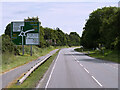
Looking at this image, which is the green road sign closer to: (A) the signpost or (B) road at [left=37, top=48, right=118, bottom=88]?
(A) the signpost

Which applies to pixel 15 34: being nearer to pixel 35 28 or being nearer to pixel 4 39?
pixel 35 28

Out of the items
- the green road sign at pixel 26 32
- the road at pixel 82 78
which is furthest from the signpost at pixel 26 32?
the road at pixel 82 78

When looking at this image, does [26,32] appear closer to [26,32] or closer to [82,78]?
[26,32]

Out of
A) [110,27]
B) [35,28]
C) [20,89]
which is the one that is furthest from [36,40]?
[20,89]

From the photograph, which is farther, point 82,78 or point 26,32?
point 26,32

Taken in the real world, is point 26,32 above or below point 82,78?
above

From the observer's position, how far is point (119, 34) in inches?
1644

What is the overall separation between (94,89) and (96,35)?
179ft

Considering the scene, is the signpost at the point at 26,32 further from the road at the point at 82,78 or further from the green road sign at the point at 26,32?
the road at the point at 82,78

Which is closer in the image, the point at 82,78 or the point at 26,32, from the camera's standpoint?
the point at 82,78

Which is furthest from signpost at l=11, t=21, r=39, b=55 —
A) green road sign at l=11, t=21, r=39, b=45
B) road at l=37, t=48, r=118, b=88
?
road at l=37, t=48, r=118, b=88

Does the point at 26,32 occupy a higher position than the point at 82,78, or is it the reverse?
the point at 26,32

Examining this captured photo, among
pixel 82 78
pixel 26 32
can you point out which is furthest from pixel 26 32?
pixel 82 78

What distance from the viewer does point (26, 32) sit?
140 feet
